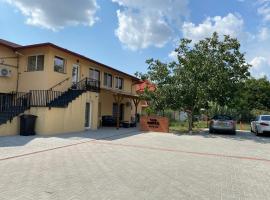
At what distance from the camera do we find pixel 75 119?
61.4 feet

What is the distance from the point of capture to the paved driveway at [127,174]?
6012 millimetres

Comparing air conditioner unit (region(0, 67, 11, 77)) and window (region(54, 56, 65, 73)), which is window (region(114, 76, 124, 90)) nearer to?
window (region(54, 56, 65, 73))

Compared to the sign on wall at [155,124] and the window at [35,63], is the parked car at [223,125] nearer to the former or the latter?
the sign on wall at [155,124]

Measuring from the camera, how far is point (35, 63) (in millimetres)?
19453

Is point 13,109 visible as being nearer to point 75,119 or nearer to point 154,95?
point 75,119

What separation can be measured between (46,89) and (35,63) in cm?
218

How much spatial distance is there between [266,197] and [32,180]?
16.9 ft

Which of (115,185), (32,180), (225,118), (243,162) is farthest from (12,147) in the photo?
(225,118)

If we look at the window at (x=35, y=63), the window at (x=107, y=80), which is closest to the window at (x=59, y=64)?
Result: the window at (x=35, y=63)

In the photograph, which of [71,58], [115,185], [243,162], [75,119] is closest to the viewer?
[115,185]

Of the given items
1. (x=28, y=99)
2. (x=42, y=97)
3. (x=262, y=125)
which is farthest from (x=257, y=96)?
(x=28, y=99)

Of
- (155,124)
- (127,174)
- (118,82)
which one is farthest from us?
(118,82)

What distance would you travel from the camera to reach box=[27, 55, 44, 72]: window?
19219 millimetres

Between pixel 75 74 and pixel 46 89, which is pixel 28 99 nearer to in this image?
pixel 46 89
